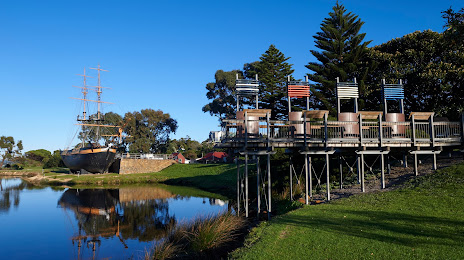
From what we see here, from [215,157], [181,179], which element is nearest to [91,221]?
[181,179]

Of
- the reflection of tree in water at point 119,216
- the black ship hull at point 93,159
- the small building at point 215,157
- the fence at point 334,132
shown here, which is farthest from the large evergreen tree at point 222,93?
the fence at point 334,132

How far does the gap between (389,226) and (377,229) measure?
46 centimetres

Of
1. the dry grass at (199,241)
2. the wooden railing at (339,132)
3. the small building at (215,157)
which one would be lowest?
the dry grass at (199,241)

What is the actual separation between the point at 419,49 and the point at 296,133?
16.8 m

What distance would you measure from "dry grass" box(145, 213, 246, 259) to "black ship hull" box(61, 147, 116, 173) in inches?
1560

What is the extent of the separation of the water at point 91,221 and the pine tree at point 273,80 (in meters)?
12.4

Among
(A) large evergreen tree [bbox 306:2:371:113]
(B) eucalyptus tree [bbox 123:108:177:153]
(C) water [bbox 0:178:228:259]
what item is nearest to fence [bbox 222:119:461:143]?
(C) water [bbox 0:178:228:259]

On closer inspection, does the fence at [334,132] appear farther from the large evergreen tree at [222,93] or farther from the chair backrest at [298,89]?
the large evergreen tree at [222,93]

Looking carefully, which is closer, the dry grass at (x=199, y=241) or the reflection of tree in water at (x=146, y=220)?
the dry grass at (x=199, y=241)

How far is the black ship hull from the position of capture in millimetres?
48031

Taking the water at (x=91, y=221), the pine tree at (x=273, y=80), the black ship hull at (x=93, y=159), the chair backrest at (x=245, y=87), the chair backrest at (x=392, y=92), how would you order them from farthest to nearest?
the black ship hull at (x=93, y=159), the pine tree at (x=273, y=80), the chair backrest at (x=392, y=92), the chair backrest at (x=245, y=87), the water at (x=91, y=221)

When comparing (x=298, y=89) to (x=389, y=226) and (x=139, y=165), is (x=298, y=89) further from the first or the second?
(x=139, y=165)

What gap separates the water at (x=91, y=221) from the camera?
524 inches

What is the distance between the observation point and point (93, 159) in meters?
48.3
